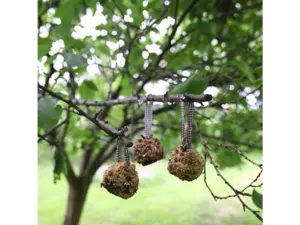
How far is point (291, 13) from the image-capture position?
0.25 meters

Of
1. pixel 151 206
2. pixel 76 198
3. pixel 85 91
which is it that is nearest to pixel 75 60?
pixel 85 91

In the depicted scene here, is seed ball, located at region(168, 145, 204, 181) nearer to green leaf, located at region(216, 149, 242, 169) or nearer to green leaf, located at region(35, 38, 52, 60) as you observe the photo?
green leaf, located at region(35, 38, 52, 60)

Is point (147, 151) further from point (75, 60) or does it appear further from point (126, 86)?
point (126, 86)

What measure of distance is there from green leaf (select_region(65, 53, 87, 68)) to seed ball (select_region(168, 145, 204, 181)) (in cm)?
31

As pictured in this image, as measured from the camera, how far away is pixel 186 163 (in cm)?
33

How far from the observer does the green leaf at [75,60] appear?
0.59 m

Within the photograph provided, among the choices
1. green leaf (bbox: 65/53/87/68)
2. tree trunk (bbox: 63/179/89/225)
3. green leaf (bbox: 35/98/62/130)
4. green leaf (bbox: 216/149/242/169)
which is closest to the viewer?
green leaf (bbox: 35/98/62/130)

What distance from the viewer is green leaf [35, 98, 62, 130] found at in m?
0.49

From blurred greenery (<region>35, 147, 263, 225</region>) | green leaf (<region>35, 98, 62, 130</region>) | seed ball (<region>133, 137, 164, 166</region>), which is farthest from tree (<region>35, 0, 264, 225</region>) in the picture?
blurred greenery (<region>35, 147, 263, 225</region>)

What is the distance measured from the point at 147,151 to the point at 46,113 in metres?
0.21

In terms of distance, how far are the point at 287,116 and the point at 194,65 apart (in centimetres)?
63

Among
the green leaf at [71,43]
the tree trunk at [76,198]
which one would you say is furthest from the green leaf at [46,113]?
the tree trunk at [76,198]
